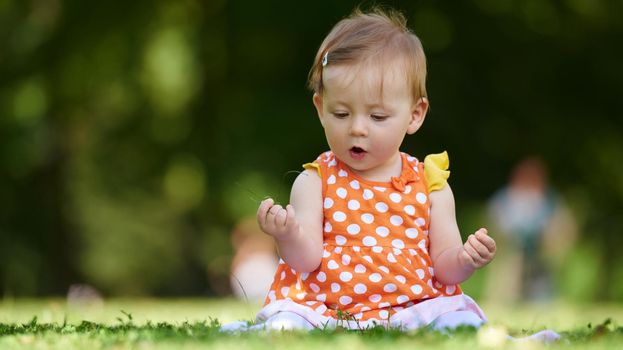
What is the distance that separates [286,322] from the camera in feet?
13.8

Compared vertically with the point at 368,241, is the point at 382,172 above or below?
above

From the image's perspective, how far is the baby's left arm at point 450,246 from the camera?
4277 millimetres

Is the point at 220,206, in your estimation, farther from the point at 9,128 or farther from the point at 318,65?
the point at 318,65

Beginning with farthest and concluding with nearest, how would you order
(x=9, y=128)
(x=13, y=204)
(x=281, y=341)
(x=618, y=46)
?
1. (x=13, y=204)
2. (x=9, y=128)
3. (x=618, y=46)
4. (x=281, y=341)

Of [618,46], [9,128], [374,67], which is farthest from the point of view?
[9,128]

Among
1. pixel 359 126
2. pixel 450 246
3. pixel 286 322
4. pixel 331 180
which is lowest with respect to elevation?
pixel 286 322

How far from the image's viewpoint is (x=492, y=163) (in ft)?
50.9

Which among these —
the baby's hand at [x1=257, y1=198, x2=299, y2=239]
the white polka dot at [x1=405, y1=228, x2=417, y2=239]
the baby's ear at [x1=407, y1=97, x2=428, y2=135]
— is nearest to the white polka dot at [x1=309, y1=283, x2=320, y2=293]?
the baby's hand at [x1=257, y1=198, x2=299, y2=239]

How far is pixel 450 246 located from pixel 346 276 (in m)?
0.47

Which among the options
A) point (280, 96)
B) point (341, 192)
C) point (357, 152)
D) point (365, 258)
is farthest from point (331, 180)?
point (280, 96)

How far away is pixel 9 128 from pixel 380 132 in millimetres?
12470

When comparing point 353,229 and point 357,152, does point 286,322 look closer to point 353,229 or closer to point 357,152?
point 353,229

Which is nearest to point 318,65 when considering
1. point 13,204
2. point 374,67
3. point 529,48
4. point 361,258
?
point 374,67

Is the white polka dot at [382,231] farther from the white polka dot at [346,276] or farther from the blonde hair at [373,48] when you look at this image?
the blonde hair at [373,48]
